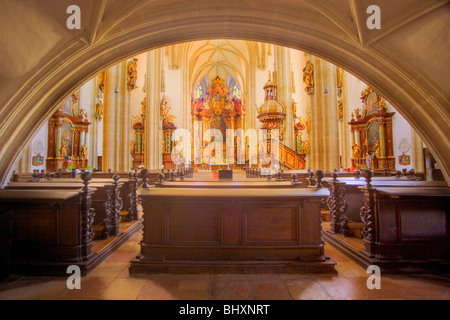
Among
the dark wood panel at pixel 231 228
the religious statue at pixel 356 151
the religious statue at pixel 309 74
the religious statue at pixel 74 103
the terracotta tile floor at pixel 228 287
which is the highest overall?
the religious statue at pixel 74 103

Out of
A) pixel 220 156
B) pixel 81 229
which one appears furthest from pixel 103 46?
pixel 220 156

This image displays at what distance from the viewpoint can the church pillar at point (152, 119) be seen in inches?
503

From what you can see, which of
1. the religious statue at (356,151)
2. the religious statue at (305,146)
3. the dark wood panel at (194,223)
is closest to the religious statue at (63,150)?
the dark wood panel at (194,223)

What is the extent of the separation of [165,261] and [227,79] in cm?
3373

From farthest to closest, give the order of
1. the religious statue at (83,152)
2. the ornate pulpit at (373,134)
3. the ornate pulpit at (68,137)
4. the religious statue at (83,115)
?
the religious statue at (83,152) < the religious statue at (83,115) < the ornate pulpit at (68,137) < the ornate pulpit at (373,134)

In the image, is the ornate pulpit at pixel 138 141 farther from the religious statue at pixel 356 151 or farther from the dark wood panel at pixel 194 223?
the dark wood panel at pixel 194 223

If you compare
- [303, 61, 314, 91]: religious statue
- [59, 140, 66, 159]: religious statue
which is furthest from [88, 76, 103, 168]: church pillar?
[303, 61, 314, 91]: religious statue

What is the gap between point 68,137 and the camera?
44.2ft

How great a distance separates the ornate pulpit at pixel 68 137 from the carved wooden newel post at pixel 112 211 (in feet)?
26.0

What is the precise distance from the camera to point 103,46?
4168 mm

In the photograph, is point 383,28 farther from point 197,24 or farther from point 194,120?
point 194,120

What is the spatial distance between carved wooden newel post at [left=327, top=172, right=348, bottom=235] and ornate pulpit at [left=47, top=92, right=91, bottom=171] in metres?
10.8

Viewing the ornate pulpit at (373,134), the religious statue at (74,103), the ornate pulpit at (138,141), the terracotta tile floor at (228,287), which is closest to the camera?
the terracotta tile floor at (228,287)

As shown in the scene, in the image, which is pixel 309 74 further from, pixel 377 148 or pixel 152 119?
pixel 152 119
